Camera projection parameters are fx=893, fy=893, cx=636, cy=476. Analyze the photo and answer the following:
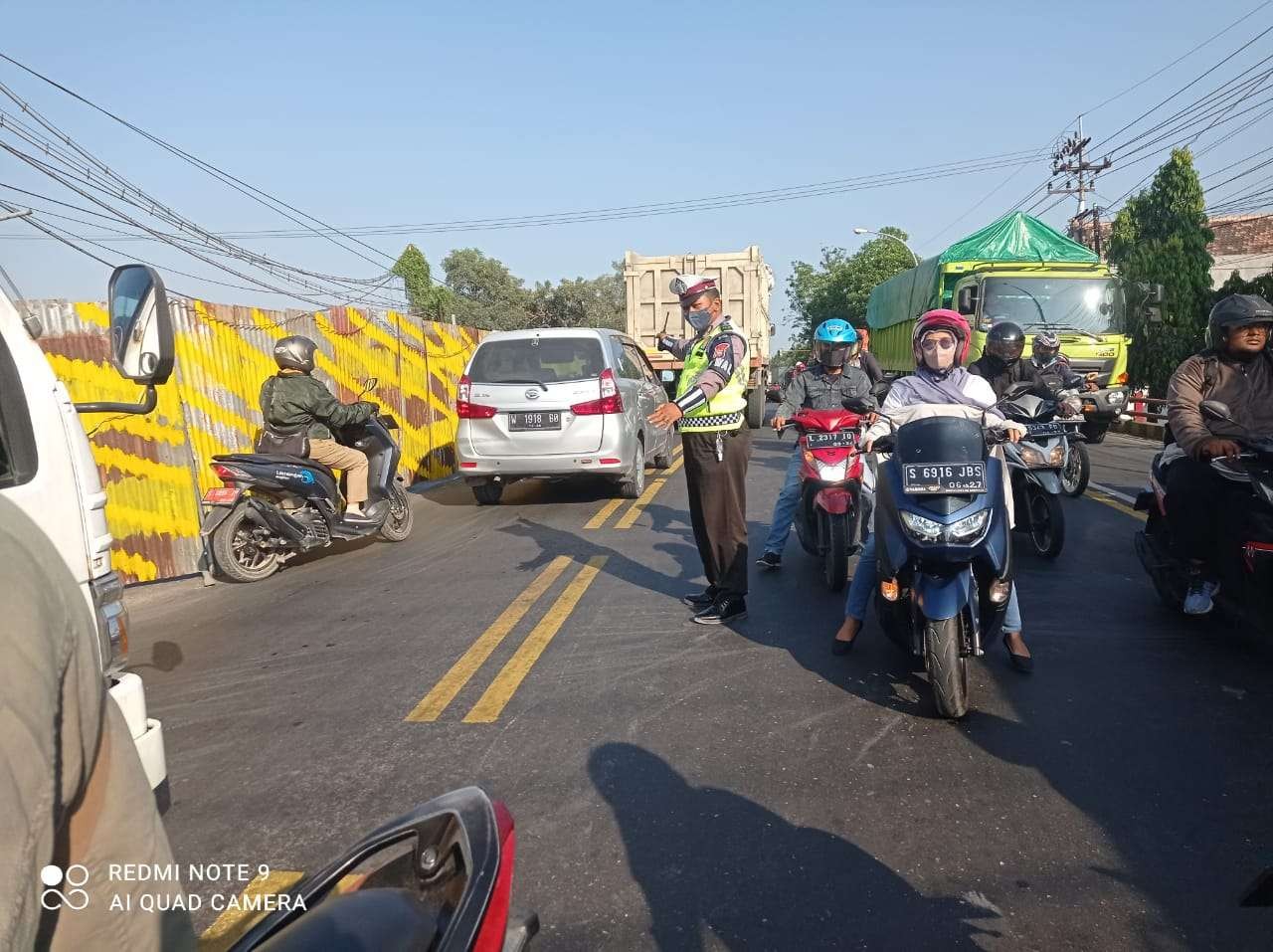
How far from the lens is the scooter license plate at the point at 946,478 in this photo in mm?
3758

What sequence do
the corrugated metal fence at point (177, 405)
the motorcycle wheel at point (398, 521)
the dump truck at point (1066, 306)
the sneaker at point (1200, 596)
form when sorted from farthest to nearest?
the dump truck at point (1066, 306) < the motorcycle wheel at point (398, 521) < the corrugated metal fence at point (177, 405) < the sneaker at point (1200, 596)

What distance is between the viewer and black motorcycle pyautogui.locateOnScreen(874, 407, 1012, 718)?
3709 mm

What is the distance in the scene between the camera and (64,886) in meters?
1.06

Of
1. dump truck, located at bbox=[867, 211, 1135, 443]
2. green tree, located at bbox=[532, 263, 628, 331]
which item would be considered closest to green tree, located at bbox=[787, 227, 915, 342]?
→ green tree, located at bbox=[532, 263, 628, 331]

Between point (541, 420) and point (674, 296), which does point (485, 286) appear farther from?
point (541, 420)

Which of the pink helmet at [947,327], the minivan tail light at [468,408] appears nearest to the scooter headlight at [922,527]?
the pink helmet at [947,327]

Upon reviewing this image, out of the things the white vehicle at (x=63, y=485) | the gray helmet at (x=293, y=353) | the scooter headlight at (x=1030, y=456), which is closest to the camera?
the white vehicle at (x=63, y=485)

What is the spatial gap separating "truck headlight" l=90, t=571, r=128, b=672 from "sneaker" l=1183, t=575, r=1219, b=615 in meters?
4.97

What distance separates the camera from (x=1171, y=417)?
4734 millimetres

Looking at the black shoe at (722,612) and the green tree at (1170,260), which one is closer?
the black shoe at (722,612)

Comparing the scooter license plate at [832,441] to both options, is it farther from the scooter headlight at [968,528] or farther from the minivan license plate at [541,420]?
the minivan license plate at [541,420]

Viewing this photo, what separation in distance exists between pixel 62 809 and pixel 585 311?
52.4m

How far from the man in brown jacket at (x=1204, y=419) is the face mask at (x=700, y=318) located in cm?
245

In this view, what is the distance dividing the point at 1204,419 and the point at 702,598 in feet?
9.37
